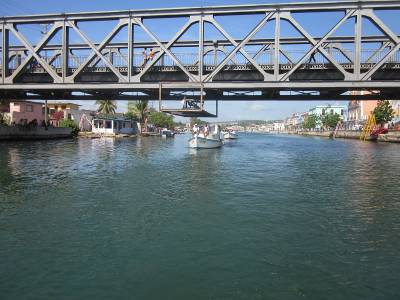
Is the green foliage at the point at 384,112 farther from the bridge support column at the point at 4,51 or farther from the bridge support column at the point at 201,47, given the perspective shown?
the bridge support column at the point at 4,51

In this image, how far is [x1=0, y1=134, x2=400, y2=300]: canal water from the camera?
7.77 meters

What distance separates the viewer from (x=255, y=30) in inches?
1296

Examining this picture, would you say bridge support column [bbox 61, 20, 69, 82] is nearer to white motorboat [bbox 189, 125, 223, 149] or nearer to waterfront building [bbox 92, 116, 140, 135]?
white motorboat [bbox 189, 125, 223, 149]

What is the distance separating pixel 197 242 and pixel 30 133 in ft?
203

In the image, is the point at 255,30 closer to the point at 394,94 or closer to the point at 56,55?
the point at 394,94

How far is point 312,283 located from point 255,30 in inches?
1103

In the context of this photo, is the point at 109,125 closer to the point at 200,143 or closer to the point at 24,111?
the point at 24,111

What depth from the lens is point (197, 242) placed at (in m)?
10.4

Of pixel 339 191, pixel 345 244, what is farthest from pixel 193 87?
pixel 345 244

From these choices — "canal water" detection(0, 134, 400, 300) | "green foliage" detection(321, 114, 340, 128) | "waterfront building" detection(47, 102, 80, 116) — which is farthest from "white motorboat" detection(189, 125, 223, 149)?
"green foliage" detection(321, 114, 340, 128)

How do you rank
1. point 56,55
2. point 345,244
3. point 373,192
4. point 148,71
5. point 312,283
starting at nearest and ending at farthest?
point 312,283
point 345,244
point 373,192
point 148,71
point 56,55

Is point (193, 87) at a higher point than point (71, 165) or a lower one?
higher

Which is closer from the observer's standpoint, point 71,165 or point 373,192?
point 373,192

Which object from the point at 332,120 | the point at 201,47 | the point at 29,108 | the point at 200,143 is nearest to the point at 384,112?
the point at 332,120
